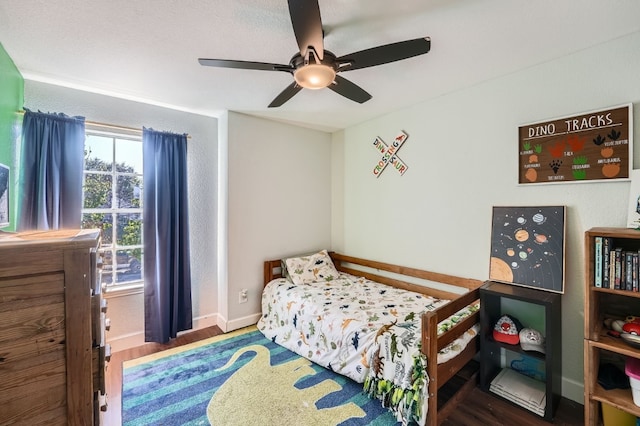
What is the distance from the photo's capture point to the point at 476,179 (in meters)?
2.45

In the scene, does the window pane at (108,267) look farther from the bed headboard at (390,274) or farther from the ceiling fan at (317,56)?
the ceiling fan at (317,56)

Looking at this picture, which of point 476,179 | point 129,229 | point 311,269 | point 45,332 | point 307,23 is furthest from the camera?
point 311,269

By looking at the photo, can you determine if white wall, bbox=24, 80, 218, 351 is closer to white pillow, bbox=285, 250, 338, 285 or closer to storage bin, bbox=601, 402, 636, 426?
white pillow, bbox=285, 250, 338, 285

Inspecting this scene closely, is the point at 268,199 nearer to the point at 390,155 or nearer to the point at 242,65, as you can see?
the point at 390,155

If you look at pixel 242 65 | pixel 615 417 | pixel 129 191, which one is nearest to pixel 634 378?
pixel 615 417

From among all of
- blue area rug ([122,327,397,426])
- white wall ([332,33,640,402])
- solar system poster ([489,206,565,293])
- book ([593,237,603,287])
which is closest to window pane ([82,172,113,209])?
blue area rug ([122,327,397,426])

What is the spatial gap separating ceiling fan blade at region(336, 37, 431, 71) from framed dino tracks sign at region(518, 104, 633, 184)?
128 centimetres

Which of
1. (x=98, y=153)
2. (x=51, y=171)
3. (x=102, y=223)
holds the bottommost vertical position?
(x=102, y=223)

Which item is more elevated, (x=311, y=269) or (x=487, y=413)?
(x=311, y=269)

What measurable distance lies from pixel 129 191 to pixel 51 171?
Result: 1.98 ft

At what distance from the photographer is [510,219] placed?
221cm

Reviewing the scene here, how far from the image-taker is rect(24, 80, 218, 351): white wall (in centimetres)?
250

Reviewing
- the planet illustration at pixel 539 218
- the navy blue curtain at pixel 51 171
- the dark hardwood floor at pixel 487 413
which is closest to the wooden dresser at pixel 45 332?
the dark hardwood floor at pixel 487 413

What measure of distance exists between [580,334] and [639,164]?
1159 mm
